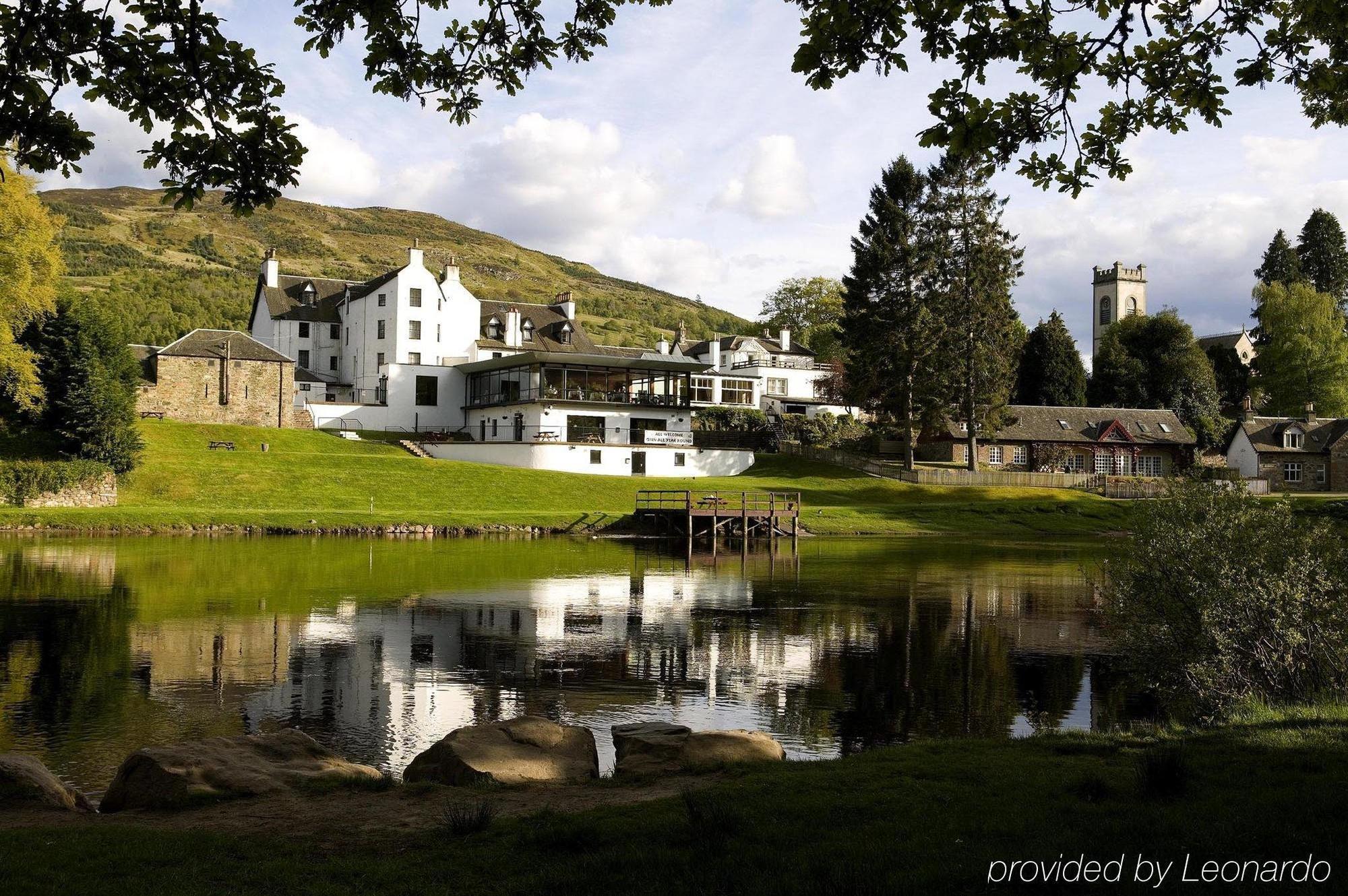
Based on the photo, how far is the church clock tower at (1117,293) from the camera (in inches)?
5177

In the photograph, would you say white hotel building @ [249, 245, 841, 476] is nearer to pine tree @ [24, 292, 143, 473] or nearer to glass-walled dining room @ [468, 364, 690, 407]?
glass-walled dining room @ [468, 364, 690, 407]

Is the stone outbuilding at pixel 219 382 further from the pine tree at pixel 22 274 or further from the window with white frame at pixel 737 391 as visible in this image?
the window with white frame at pixel 737 391

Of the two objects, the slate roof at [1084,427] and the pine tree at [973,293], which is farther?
the slate roof at [1084,427]

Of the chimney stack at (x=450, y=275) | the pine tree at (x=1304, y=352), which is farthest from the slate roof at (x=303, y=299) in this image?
the pine tree at (x=1304, y=352)

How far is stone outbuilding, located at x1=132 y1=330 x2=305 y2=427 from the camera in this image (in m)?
63.3

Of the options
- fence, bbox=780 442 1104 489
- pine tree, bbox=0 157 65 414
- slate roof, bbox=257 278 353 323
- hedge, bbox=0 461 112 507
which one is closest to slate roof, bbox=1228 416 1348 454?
fence, bbox=780 442 1104 489

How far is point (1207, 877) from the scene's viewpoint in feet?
→ 20.5

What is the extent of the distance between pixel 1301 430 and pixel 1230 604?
71.3m

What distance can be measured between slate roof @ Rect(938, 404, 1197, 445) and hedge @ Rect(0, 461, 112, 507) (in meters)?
53.4

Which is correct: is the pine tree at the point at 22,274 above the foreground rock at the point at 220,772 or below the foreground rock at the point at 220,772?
above

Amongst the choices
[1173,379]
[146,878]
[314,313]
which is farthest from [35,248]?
[1173,379]

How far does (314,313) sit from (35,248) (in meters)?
33.3

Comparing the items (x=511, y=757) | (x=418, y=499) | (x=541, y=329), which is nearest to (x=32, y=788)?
(x=511, y=757)

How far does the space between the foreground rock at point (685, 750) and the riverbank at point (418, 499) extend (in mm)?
34118
